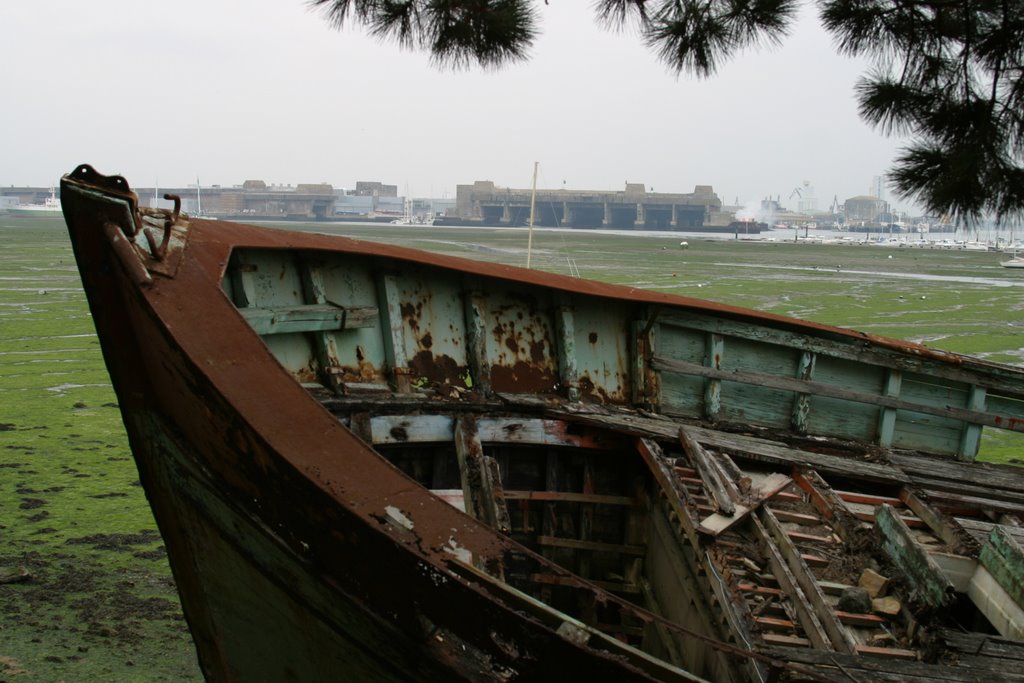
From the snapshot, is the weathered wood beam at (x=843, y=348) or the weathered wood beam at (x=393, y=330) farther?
the weathered wood beam at (x=843, y=348)

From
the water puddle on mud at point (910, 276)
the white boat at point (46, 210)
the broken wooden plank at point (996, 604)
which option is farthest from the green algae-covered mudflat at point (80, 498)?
the white boat at point (46, 210)

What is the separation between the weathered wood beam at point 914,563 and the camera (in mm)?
3748

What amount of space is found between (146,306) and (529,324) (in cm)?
336

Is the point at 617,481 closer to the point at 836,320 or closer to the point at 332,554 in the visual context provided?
the point at 332,554

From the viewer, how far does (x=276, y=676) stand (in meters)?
3.59

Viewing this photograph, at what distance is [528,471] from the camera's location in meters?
6.24

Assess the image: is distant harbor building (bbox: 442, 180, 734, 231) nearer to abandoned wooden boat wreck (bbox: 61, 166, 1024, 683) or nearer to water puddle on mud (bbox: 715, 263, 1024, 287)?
water puddle on mud (bbox: 715, 263, 1024, 287)

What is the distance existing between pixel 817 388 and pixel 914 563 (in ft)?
8.99

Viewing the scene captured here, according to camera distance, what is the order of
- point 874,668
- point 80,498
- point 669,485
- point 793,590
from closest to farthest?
point 874,668 < point 793,590 < point 669,485 < point 80,498

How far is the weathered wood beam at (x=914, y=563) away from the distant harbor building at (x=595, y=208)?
125 metres

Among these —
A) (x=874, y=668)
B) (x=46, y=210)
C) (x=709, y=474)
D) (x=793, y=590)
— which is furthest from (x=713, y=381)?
(x=46, y=210)

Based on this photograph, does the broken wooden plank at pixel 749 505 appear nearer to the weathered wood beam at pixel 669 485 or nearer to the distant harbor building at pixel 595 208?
the weathered wood beam at pixel 669 485

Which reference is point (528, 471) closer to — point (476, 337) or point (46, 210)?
point (476, 337)

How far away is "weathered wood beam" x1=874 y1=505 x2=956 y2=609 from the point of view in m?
3.75
